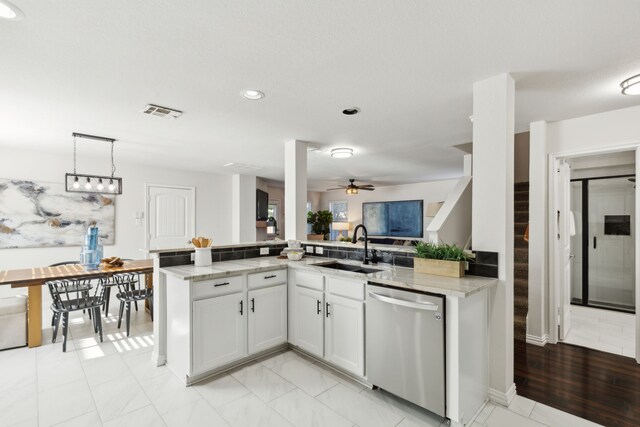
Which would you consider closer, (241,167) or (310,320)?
(310,320)

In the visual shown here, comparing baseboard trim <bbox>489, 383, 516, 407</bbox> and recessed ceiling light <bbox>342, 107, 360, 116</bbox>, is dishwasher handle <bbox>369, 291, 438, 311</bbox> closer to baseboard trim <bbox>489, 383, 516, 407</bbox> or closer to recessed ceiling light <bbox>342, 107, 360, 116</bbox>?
baseboard trim <bbox>489, 383, 516, 407</bbox>

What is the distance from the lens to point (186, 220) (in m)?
6.37

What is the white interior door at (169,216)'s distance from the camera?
5844 millimetres

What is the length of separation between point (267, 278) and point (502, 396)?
Answer: 2027mm

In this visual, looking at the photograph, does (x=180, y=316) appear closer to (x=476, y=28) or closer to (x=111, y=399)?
(x=111, y=399)

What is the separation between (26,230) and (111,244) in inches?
43.5

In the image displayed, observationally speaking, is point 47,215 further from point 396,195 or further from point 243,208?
point 396,195

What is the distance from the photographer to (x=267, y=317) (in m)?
2.88

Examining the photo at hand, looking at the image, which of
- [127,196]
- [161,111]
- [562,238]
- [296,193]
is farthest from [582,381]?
[127,196]

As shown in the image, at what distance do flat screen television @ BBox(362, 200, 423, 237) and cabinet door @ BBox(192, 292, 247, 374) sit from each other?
6.20 m

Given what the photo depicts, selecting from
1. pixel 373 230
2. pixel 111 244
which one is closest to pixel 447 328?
pixel 111 244

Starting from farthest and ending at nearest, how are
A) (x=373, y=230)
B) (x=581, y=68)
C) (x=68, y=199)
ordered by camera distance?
(x=373, y=230) < (x=68, y=199) < (x=581, y=68)

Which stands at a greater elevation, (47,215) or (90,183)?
(90,183)

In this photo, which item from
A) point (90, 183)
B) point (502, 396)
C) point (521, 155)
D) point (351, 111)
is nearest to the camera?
point (502, 396)
